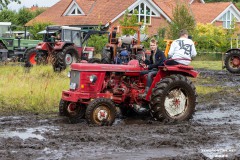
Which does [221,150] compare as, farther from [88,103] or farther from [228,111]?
[228,111]

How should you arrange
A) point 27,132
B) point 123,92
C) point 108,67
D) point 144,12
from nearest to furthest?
point 27,132
point 108,67
point 123,92
point 144,12

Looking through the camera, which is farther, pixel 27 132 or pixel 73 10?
pixel 73 10

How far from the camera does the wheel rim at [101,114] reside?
11.5 metres

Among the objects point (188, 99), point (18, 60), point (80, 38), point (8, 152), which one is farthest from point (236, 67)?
point (8, 152)

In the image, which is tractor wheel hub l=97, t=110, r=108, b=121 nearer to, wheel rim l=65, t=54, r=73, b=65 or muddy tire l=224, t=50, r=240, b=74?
wheel rim l=65, t=54, r=73, b=65

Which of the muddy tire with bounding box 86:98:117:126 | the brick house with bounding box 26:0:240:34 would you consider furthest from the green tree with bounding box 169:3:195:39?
the muddy tire with bounding box 86:98:117:126

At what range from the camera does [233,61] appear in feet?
87.5

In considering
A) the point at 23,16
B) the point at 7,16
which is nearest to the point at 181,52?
the point at 7,16

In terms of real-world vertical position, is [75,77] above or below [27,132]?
above

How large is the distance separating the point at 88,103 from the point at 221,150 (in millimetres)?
3572

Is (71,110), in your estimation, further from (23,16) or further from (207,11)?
(23,16)

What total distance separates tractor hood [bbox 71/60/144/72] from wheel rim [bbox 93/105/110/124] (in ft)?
2.89

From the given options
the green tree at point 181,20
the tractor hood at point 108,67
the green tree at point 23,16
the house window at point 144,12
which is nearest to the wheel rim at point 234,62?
the tractor hood at point 108,67

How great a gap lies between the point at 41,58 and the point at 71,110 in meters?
14.6
